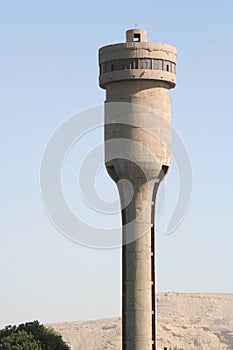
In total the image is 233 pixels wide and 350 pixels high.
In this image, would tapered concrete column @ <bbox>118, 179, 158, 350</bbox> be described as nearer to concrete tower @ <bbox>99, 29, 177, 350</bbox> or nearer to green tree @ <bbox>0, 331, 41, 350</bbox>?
concrete tower @ <bbox>99, 29, 177, 350</bbox>

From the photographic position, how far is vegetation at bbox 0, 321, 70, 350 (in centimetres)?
9500

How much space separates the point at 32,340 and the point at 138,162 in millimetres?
26980

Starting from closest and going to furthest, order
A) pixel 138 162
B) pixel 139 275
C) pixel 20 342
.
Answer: pixel 139 275
pixel 138 162
pixel 20 342

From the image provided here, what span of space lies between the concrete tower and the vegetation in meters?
16.4

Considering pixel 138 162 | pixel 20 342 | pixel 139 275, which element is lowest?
pixel 20 342

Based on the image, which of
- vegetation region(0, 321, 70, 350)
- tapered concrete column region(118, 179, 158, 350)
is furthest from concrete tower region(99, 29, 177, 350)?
vegetation region(0, 321, 70, 350)

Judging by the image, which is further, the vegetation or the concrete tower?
the vegetation

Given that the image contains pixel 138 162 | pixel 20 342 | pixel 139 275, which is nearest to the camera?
pixel 139 275

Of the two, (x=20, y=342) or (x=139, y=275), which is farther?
(x=20, y=342)

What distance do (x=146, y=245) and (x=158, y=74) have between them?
52.5 feet

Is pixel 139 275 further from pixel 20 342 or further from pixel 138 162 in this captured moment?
pixel 20 342

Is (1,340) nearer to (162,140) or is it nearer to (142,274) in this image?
(142,274)

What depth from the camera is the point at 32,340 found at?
3792 inches

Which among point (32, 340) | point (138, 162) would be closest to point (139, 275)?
point (138, 162)
